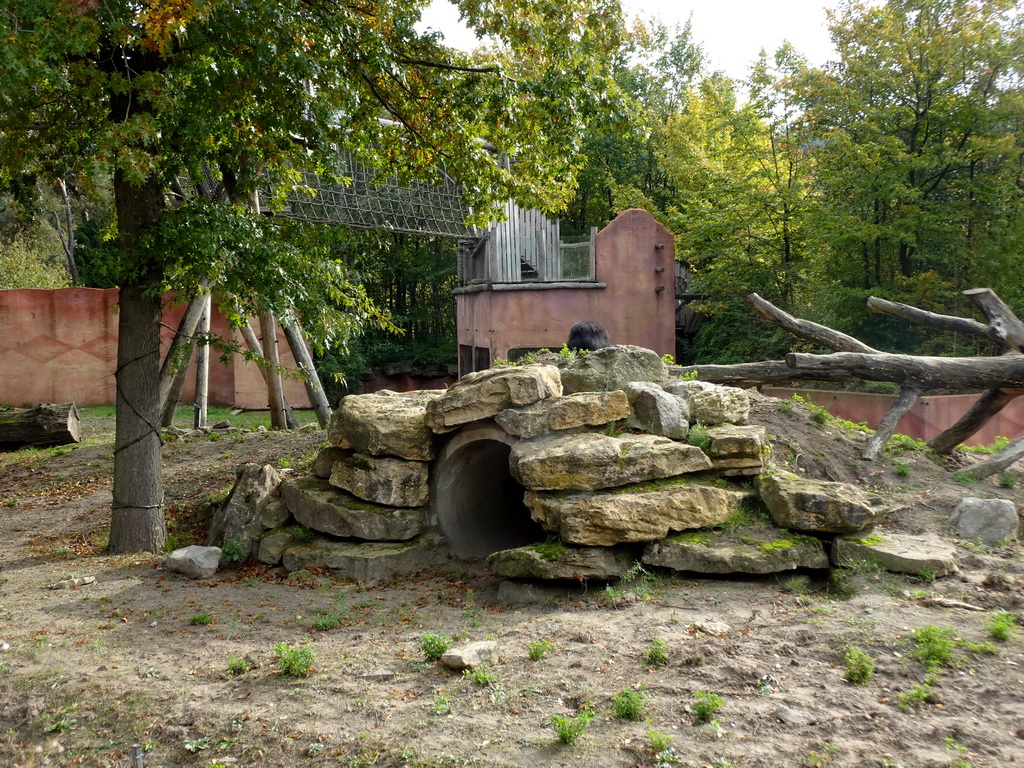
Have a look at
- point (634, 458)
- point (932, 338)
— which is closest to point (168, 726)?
point (634, 458)

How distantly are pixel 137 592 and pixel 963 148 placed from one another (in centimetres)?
1484

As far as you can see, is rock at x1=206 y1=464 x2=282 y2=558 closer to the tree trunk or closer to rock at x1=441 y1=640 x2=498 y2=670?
the tree trunk

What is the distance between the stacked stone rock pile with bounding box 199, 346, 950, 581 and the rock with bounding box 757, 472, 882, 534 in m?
0.01

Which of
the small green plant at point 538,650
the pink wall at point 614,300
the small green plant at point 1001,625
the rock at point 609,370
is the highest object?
the pink wall at point 614,300

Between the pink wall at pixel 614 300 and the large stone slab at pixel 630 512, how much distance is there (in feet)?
41.8

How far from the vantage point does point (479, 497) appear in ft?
29.7

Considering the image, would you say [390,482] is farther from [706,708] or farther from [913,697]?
[913,697]

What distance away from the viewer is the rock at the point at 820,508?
6465 millimetres

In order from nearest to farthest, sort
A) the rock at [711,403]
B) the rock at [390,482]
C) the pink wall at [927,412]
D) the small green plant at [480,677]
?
→ the small green plant at [480,677] < the rock at [711,403] < the rock at [390,482] < the pink wall at [927,412]

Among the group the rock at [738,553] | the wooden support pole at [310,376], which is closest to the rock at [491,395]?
the rock at [738,553]

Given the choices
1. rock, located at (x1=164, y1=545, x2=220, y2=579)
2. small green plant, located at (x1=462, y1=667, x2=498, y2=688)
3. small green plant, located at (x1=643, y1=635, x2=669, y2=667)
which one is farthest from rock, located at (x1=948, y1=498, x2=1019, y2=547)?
rock, located at (x1=164, y1=545, x2=220, y2=579)

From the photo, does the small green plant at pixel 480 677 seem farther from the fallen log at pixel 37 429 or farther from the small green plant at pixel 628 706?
the fallen log at pixel 37 429

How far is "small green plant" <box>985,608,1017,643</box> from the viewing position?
16.1ft

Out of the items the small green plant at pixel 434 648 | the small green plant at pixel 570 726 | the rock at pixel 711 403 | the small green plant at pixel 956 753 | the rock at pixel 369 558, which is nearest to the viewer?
the small green plant at pixel 956 753
